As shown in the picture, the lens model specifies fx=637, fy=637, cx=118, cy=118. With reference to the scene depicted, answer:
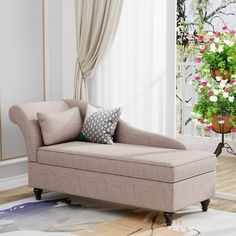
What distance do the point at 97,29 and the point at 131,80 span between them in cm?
57

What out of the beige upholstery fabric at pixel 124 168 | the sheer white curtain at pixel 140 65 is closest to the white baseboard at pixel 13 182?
the beige upholstery fabric at pixel 124 168

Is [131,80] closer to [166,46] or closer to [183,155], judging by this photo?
[166,46]

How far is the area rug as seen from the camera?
14.3 ft

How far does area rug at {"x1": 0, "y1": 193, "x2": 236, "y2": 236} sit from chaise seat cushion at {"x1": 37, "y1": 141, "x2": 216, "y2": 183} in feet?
1.12

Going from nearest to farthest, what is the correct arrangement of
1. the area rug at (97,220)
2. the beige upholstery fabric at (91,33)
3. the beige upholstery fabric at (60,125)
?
1. the area rug at (97,220)
2. the beige upholstery fabric at (60,125)
3. the beige upholstery fabric at (91,33)

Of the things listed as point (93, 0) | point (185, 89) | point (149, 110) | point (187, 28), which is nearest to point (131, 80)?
point (149, 110)

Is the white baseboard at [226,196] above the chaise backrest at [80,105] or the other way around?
the other way around

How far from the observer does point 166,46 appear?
18.3 feet

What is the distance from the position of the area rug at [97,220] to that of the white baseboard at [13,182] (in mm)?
481

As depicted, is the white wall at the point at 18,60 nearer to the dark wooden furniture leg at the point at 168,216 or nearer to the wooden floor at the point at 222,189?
the wooden floor at the point at 222,189

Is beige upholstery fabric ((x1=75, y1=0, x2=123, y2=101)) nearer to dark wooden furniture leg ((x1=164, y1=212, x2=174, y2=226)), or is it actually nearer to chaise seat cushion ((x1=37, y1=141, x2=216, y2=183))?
chaise seat cushion ((x1=37, y1=141, x2=216, y2=183))

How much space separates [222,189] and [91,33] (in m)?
1.86

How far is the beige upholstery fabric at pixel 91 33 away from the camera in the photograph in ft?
18.9

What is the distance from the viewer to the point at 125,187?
462 cm
